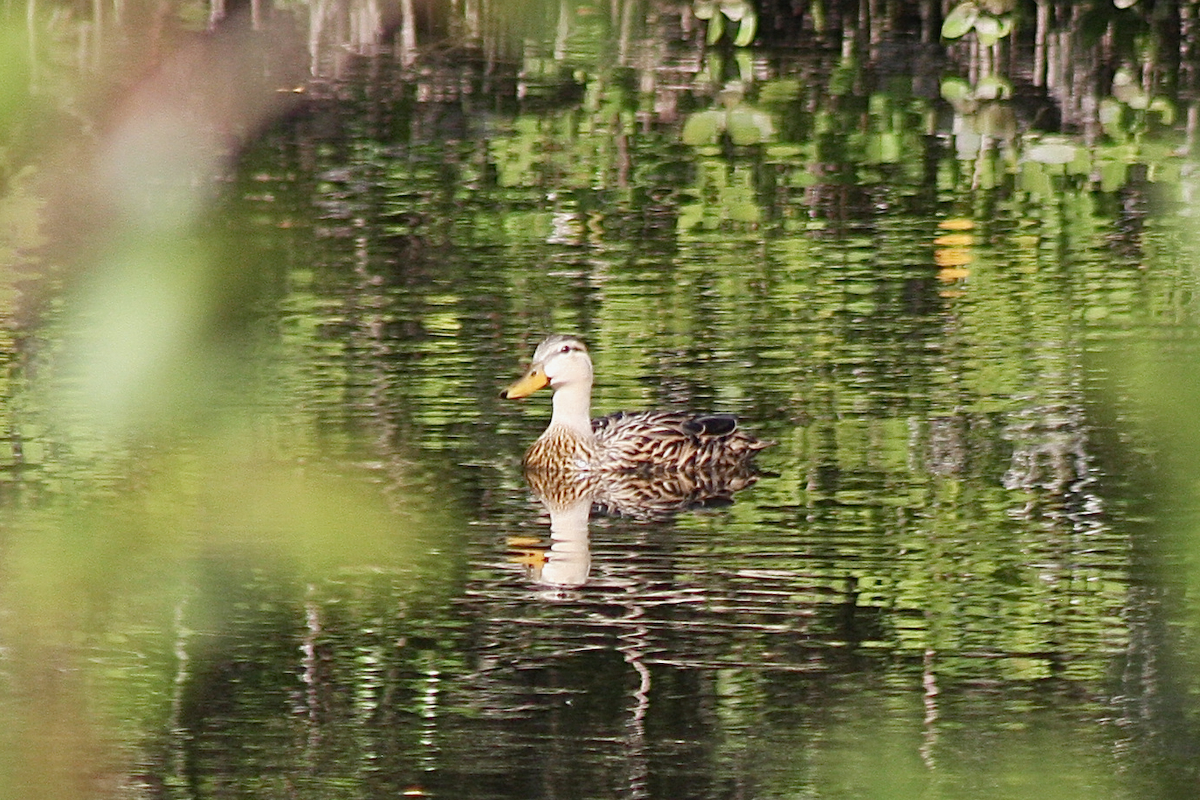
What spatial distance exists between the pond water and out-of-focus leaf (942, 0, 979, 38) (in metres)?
0.64

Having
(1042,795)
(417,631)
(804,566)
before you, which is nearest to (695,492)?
(804,566)

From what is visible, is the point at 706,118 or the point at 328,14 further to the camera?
the point at 706,118

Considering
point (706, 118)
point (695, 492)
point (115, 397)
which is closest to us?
point (115, 397)

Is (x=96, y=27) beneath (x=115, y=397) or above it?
above

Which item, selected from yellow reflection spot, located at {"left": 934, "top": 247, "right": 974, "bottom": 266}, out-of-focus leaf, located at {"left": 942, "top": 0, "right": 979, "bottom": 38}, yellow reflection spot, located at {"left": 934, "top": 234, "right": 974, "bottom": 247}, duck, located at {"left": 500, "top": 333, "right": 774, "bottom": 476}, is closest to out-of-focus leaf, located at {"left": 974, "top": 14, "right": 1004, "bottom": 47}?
out-of-focus leaf, located at {"left": 942, "top": 0, "right": 979, "bottom": 38}

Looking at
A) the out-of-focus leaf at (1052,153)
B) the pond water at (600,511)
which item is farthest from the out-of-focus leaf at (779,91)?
the out-of-focus leaf at (1052,153)

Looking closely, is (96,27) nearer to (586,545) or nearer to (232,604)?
(232,604)

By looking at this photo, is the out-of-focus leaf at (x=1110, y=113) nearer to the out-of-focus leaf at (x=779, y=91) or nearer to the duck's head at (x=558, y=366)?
the out-of-focus leaf at (x=779, y=91)

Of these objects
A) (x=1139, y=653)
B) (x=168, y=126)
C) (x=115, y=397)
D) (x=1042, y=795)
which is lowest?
(x=1139, y=653)

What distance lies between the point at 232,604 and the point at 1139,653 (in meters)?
2.27

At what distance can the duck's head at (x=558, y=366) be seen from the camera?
8031 mm

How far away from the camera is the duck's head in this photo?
316 inches

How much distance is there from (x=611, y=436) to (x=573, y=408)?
0.72 feet

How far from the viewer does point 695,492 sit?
7719mm
